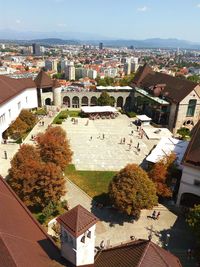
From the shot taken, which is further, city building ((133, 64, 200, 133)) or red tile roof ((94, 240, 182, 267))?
city building ((133, 64, 200, 133))

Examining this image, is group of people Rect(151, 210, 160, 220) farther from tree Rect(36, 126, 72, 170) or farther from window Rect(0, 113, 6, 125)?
window Rect(0, 113, 6, 125)

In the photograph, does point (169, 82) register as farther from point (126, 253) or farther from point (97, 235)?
point (126, 253)

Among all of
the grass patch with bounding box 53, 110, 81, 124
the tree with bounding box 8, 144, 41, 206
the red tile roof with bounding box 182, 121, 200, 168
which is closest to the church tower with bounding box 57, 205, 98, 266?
the tree with bounding box 8, 144, 41, 206

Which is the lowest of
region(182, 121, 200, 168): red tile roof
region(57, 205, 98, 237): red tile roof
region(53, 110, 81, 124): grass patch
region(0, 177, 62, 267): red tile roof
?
region(53, 110, 81, 124): grass patch

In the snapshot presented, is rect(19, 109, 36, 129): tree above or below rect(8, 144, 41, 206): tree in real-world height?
below

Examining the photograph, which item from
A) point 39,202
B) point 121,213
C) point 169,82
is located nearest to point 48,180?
point 39,202

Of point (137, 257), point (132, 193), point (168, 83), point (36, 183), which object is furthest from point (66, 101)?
point (137, 257)

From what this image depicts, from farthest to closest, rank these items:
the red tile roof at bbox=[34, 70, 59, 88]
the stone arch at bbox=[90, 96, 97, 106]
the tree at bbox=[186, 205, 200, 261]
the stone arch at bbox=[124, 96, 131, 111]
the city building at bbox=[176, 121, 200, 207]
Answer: the stone arch at bbox=[124, 96, 131, 111] → the stone arch at bbox=[90, 96, 97, 106] → the red tile roof at bbox=[34, 70, 59, 88] → the city building at bbox=[176, 121, 200, 207] → the tree at bbox=[186, 205, 200, 261]

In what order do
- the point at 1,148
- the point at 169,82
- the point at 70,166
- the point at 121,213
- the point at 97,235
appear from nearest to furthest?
the point at 97,235 → the point at 121,213 → the point at 70,166 → the point at 1,148 → the point at 169,82

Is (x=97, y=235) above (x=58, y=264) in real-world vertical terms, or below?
below
